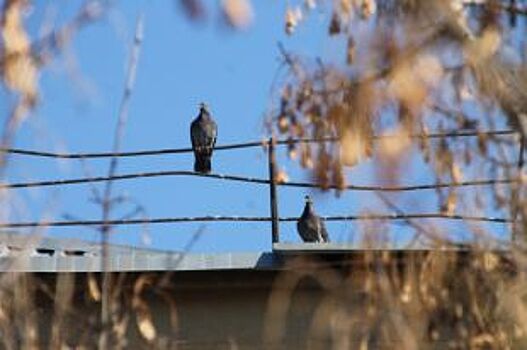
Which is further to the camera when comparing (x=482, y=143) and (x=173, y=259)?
(x=173, y=259)

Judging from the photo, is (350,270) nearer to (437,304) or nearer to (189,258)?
(189,258)

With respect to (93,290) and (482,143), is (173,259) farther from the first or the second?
(482,143)

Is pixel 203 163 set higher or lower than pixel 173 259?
higher

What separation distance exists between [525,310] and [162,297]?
3.47 metres

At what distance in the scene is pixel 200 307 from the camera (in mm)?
8203

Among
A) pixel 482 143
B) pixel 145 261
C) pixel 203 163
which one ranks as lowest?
pixel 145 261

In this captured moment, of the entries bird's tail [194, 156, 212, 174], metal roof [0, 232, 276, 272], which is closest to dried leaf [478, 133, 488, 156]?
metal roof [0, 232, 276, 272]

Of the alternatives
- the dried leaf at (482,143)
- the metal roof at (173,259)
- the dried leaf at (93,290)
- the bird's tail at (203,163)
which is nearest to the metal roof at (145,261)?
the metal roof at (173,259)

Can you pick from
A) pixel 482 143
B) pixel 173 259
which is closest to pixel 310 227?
pixel 173 259

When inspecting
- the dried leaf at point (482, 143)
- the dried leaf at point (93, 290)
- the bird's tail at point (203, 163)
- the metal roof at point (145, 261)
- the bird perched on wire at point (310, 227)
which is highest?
the bird's tail at point (203, 163)

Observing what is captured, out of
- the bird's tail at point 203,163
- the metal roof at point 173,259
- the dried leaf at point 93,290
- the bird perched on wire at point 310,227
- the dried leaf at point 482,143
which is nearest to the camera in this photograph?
the dried leaf at point 482,143

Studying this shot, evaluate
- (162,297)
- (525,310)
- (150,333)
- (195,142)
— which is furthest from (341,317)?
(195,142)

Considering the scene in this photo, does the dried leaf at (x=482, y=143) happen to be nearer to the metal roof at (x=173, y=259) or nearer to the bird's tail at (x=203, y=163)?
the metal roof at (x=173, y=259)

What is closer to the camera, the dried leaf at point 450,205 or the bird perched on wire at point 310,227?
the dried leaf at point 450,205
